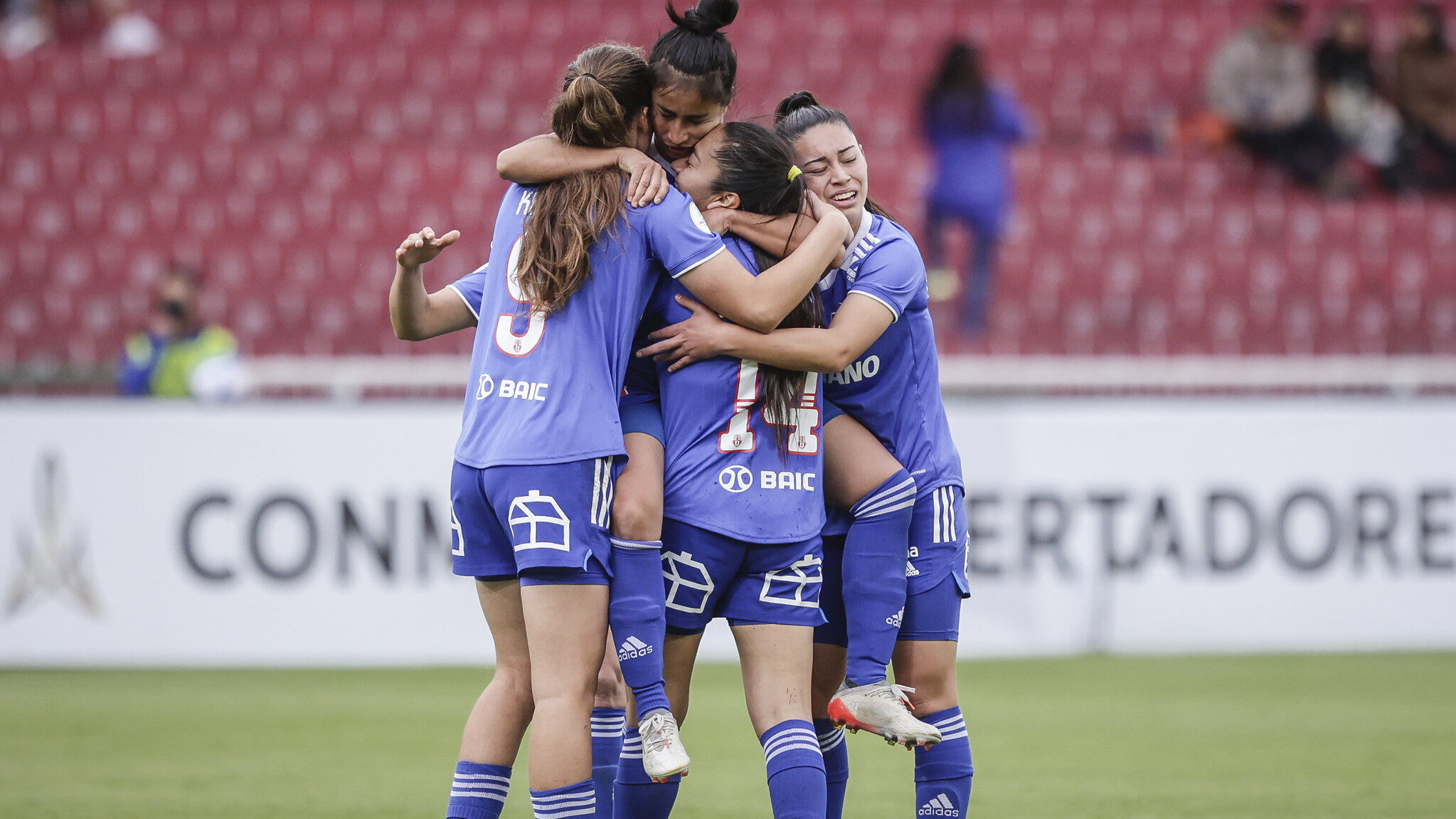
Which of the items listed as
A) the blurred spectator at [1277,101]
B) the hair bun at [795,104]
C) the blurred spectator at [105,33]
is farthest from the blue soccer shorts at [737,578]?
the blurred spectator at [105,33]

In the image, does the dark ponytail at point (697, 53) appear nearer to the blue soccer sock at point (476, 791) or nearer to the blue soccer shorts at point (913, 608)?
the blue soccer shorts at point (913, 608)

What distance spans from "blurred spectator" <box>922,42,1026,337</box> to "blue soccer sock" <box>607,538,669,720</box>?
26.8 ft

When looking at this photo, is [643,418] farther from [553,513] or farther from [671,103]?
[671,103]

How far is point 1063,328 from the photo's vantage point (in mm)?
12016

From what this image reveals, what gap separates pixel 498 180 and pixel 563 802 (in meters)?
9.51

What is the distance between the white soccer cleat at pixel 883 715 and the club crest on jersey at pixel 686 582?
0.38m

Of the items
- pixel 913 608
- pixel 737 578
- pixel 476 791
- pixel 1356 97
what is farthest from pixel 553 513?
pixel 1356 97

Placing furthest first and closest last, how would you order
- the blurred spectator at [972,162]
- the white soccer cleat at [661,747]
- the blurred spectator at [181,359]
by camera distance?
the blurred spectator at [972,162] < the blurred spectator at [181,359] < the white soccer cleat at [661,747]

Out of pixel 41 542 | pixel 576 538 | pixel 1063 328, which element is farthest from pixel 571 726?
pixel 1063 328

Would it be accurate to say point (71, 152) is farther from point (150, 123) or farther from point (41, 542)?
point (41, 542)

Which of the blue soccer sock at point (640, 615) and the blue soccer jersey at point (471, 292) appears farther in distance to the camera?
the blue soccer jersey at point (471, 292)

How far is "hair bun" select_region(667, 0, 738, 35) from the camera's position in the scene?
363 cm

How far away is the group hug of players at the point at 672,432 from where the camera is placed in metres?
3.55

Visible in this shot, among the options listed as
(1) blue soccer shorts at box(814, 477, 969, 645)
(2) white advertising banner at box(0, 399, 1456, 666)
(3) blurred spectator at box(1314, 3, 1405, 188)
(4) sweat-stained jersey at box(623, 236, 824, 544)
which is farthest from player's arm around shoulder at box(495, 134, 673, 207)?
(3) blurred spectator at box(1314, 3, 1405, 188)
